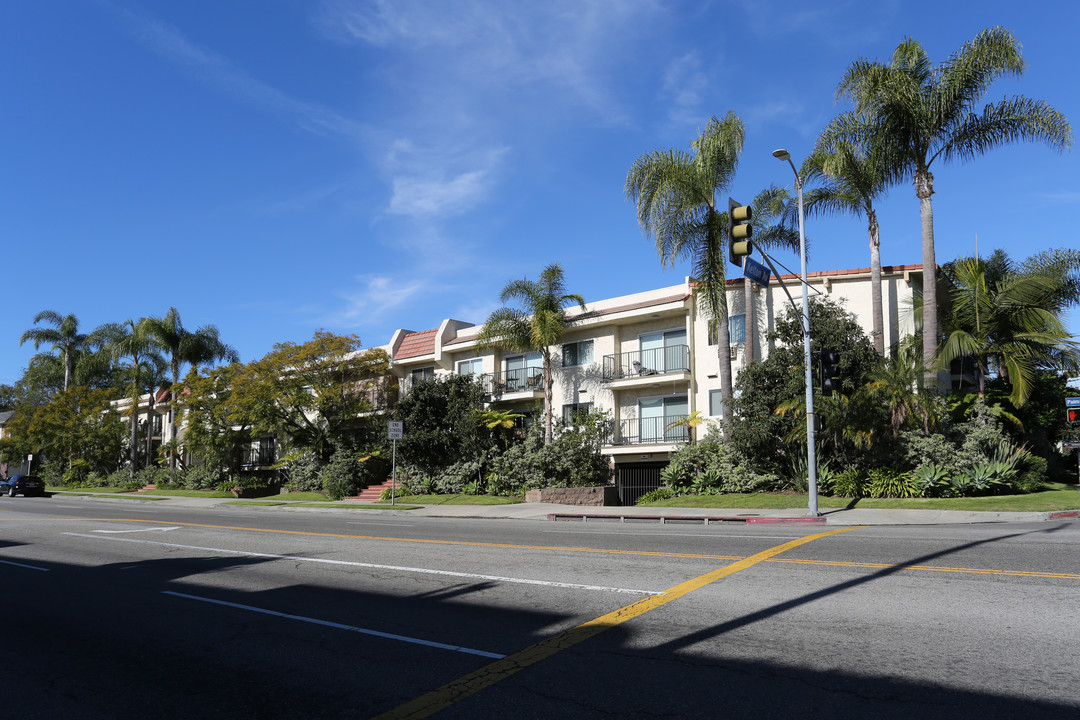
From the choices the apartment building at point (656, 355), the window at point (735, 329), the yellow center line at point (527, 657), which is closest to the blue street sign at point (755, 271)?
the yellow center line at point (527, 657)

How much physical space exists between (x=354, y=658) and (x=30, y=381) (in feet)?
278

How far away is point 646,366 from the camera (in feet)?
103

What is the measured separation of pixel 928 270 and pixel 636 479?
13856 millimetres

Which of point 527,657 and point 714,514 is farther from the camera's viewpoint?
point 714,514

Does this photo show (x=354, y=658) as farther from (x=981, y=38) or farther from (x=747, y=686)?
(x=981, y=38)

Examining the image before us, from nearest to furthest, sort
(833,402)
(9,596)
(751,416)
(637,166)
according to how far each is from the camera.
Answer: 1. (9,596)
2. (833,402)
3. (751,416)
4. (637,166)

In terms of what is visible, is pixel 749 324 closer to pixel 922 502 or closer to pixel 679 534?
pixel 922 502

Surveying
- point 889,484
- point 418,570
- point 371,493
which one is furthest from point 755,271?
point 371,493

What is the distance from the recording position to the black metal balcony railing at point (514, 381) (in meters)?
34.4

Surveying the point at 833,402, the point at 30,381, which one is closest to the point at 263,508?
the point at 833,402

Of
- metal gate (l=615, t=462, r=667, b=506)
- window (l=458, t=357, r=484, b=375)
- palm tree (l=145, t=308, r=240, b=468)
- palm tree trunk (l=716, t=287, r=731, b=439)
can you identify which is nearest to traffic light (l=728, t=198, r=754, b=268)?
palm tree trunk (l=716, t=287, r=731, b=439)

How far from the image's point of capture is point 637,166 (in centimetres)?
2675

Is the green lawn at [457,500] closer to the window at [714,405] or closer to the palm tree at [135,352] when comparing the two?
the window at [714,405]

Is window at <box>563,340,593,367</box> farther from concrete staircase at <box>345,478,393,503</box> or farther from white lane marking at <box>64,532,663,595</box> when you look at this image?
white lane marking at <box>64,532,663,595</box>
